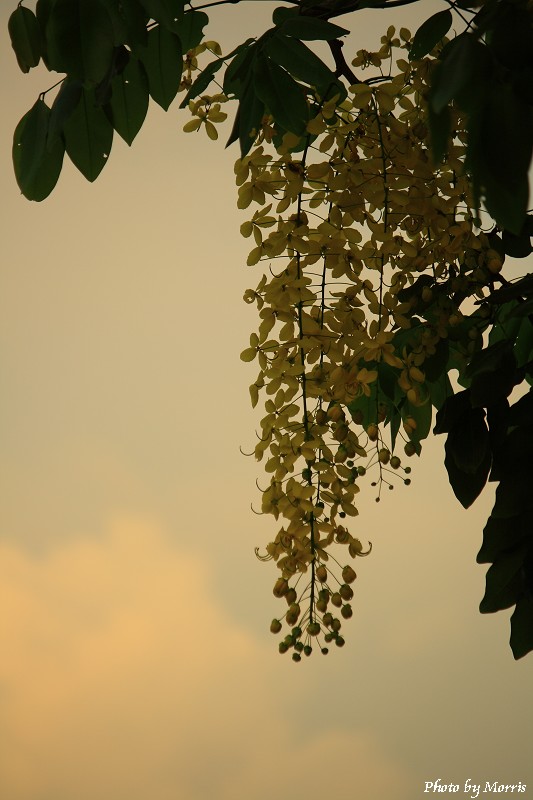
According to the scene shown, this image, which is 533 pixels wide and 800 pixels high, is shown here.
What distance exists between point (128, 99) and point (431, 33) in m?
0.20

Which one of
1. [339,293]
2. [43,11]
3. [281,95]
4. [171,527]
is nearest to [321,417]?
[339,293]

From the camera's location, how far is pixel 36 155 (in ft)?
1.97

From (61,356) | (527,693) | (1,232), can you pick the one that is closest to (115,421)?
(61,356)

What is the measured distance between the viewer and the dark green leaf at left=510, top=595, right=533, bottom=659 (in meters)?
0.53

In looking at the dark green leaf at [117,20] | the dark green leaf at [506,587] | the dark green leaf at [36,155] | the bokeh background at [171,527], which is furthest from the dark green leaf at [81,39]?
the bokeh background at [171,527]

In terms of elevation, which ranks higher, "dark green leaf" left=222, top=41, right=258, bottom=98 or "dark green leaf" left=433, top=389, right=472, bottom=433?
"dark green leaf" left=222, top=41, right=258, bottom=98

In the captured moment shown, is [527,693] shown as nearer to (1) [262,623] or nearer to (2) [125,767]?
(1) [262,623]

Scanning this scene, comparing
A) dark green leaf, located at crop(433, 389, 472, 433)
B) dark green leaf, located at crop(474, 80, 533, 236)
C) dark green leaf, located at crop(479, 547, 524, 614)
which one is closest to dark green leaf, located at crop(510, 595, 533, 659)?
dark green leaf, located at crop(479, 547, 524, 614)

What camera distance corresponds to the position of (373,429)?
554 millimetres

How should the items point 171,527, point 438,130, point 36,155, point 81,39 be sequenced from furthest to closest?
point 171,527 → point 36,155 → point 81,39 → point 438,130

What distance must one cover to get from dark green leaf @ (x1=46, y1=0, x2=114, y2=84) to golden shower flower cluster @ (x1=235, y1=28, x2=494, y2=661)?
103 millimetres

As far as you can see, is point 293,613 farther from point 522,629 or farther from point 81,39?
point 81,39

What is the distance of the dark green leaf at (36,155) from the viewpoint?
0.60m

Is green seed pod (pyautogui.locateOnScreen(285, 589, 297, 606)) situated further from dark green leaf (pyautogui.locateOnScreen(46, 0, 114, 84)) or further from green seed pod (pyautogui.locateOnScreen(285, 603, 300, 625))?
dark green leaf (pyautogui.locateOnScreen(46, 0, 114, 84))
